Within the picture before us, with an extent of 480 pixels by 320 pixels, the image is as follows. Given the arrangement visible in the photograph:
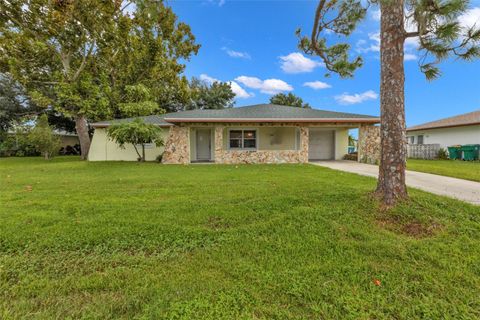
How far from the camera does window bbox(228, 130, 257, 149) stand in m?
13.8

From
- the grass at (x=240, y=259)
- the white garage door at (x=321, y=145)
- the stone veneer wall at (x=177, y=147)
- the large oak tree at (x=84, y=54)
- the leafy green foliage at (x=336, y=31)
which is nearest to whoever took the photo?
the grass at (x=240, y=259)

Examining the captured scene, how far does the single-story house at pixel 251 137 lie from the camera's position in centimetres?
1235

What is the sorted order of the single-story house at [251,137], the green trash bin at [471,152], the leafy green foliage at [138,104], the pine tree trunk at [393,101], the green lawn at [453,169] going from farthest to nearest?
the green trash bin at [471,152], the leafy green foliage at [138,104], the single-story house at [251,137], the green lawn at [453,169], the pine tree trunk at [393,101]

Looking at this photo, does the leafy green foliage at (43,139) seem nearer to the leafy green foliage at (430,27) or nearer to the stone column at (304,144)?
the stone column at (304,144)

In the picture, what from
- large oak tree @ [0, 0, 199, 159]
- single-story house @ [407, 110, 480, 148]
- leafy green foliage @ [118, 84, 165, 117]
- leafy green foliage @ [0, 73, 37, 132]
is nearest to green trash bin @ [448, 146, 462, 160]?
single-story house @ [407, 110, 480, 148]

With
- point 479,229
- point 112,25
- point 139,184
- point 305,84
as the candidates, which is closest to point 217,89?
point 305,84

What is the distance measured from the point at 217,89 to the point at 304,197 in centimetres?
2662

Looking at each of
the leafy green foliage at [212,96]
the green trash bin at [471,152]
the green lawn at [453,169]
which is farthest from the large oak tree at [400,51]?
the leafy green foliage at [212,96]

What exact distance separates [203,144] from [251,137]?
335 cm

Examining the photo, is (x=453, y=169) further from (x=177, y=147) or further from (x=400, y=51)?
(x=177, y=147)

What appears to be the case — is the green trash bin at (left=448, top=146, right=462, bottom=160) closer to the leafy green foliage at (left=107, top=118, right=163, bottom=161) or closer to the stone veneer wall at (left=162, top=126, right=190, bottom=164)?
the stone veneer wall at (left=162, top=126, right=190, bottom=164)

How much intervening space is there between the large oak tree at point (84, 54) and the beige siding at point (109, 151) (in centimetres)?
171

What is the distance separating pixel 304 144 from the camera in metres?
12.8

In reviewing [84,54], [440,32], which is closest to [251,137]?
[440,32]
